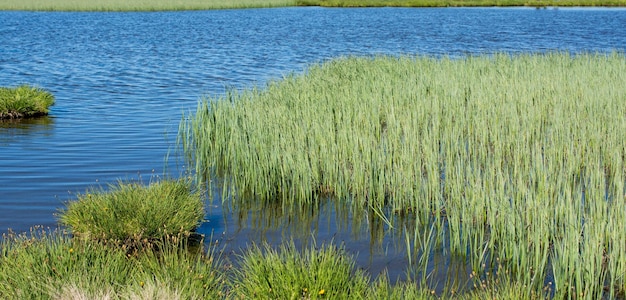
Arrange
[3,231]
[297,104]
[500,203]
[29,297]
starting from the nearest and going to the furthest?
[29,297], [500,203], [3,231], [297,104]

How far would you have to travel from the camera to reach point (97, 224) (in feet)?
22.8

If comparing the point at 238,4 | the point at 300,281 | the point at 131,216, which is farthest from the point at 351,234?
the point at 238,4

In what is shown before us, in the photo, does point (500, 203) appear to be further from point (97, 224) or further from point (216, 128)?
point (216, 128)

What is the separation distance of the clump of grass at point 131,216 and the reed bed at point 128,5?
189ft

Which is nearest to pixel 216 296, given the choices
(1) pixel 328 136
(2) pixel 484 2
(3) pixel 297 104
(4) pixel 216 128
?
(1) pixel 328 136

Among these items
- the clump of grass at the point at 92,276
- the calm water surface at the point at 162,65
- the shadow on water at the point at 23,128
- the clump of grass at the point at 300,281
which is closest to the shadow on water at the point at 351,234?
the calm water surface at the point at 162,65

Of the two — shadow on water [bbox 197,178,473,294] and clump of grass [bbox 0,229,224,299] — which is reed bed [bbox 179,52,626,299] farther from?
clump of grass [bbox 0,229,224,299]

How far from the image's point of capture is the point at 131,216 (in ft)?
23.2

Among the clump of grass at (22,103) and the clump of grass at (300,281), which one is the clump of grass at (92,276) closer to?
the clump of grass at (300,281)

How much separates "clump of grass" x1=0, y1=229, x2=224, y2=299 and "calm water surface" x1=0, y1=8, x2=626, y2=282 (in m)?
1.83

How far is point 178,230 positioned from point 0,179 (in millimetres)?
4136

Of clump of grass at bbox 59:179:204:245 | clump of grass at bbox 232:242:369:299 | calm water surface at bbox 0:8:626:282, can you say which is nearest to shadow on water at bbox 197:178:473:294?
calm water surface at bbox 0:8:626:282

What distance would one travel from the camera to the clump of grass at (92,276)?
16.3 feet

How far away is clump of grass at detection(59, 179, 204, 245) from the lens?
22.7 ft
